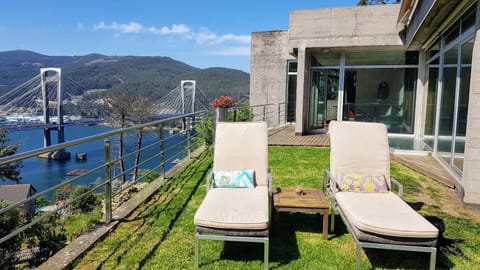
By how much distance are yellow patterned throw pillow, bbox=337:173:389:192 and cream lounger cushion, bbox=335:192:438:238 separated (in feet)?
0.54

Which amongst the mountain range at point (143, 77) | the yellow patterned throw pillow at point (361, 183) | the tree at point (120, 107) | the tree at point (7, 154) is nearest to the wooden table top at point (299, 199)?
the yellow patterned throw pillow at point (361, 183)

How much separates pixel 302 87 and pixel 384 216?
285 inches

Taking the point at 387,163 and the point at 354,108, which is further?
the point at 354,108

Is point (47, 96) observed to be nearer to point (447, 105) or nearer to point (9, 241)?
point (9, 241)

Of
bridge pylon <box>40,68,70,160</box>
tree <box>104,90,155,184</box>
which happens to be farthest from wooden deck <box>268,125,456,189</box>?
bridge pylon <box>40,68,70,160</box>

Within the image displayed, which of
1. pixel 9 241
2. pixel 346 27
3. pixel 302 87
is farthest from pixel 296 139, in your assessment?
pixel 9 241

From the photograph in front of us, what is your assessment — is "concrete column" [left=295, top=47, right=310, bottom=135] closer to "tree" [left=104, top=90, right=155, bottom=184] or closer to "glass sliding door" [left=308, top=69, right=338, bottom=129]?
"glass sliding door" [left=308, top=69, right=338, bottom=129]

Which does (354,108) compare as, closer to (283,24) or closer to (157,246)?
(283,24)

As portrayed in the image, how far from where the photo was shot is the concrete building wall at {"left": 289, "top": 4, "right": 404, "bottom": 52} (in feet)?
29.1

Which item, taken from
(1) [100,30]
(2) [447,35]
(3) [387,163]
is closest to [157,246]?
(3) [387,163]

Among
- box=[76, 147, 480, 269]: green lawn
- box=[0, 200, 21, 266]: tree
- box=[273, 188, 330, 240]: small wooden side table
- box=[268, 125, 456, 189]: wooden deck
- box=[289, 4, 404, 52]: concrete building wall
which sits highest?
box=[289, 4, 404, 52]: concrete building wall

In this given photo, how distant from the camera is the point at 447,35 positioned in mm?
6621

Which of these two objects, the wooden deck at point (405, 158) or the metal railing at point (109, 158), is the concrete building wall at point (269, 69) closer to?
the metal railing at point (109, 158)

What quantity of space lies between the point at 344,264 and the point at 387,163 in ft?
4.78
